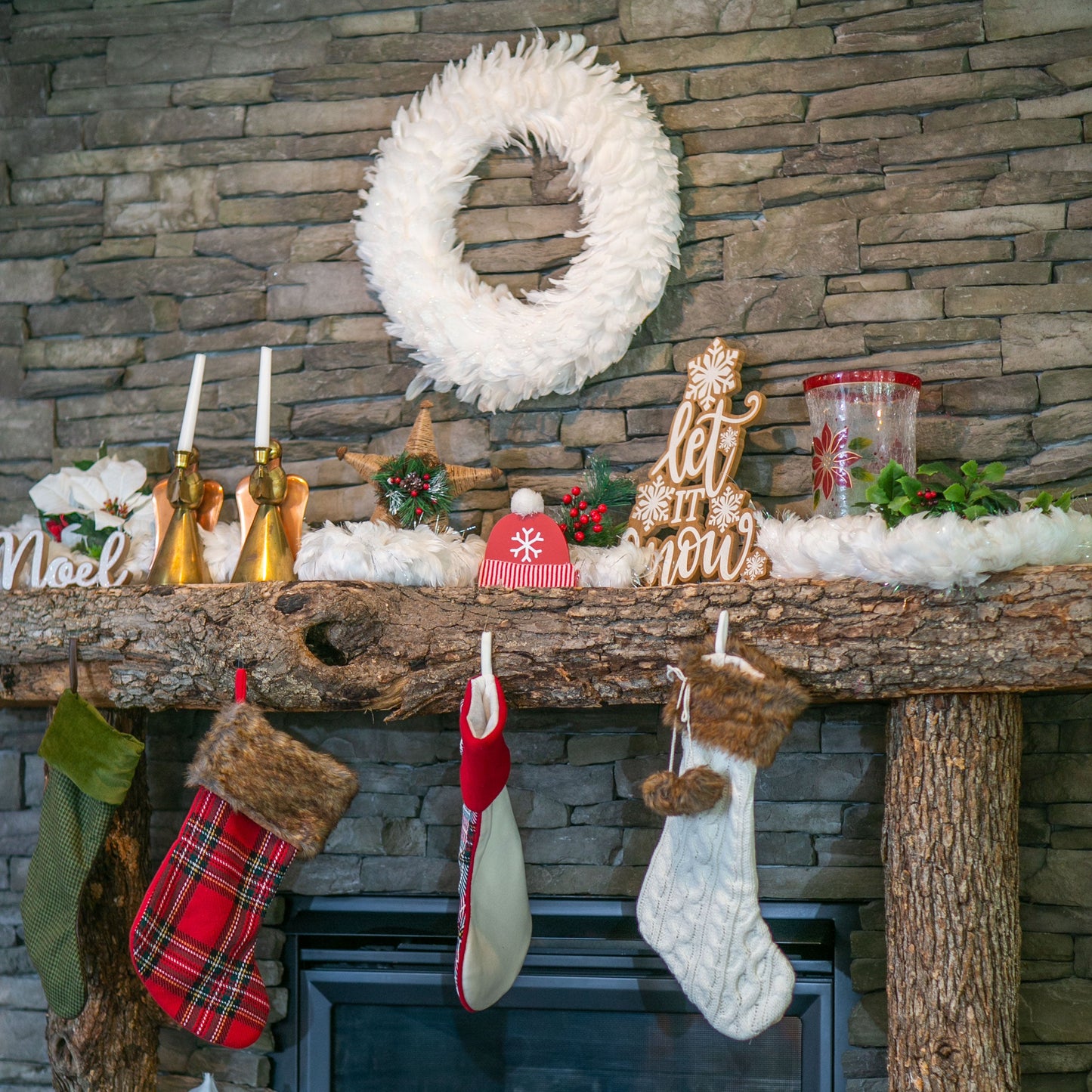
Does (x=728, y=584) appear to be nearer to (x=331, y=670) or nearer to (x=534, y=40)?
(x=331, y=670)

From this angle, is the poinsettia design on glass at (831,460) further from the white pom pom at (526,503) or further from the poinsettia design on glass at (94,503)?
the poinsettia design on glass at (94,503)

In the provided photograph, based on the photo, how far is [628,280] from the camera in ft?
5.72

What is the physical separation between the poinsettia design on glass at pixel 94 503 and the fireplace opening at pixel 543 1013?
2.52ft

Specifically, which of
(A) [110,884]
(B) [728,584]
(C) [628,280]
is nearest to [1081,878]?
(B) [728,584]

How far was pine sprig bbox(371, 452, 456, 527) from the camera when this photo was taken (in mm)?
1672

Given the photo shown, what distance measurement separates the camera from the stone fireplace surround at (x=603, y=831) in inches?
64.7

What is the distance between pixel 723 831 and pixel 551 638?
15.0 inches

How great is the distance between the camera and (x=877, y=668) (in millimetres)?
1409

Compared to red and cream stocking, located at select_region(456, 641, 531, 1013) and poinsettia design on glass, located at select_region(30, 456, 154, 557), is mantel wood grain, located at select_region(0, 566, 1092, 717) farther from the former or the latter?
poinsettia design on glass, located at select_region(30, 456, 154, 557)

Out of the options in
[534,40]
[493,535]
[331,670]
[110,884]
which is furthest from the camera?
[534,40]

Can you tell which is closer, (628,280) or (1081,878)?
(1081,878)

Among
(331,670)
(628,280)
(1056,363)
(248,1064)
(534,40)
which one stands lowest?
(248,1064)

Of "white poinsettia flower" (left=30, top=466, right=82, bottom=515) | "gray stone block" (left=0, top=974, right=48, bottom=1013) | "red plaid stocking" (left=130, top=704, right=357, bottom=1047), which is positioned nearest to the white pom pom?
"red plaid stocking" (left=130, top=704, right=357, bottom=1047)

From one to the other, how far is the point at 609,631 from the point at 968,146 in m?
1.09
